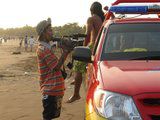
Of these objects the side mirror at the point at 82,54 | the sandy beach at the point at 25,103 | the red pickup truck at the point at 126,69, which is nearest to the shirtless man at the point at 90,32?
the sandy beach at the point at 25,103

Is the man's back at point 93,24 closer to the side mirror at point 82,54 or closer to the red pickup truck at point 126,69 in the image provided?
the red pickup truck at point 126,69

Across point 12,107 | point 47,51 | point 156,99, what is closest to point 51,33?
point 47,51

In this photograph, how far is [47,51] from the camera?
686cm

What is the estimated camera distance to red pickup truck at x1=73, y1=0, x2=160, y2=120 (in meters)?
4.49

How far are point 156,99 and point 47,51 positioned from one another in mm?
2691

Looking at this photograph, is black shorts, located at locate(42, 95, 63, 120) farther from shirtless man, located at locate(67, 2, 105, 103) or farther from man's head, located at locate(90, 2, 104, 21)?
man's head, located at locate(90, 2, 104, 21)

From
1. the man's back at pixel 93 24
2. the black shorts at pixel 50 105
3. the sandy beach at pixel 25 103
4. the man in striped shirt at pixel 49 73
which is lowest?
the sandy beach at pixel 25 103

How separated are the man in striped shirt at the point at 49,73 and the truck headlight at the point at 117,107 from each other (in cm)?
226

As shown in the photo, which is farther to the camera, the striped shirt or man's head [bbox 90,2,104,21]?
man's head [bbox 90,2,104,21]

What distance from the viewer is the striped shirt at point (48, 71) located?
6.86 metres

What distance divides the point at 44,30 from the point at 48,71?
584mm

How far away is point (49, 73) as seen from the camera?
6910 millimetres

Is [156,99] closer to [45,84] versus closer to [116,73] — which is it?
[116,73]

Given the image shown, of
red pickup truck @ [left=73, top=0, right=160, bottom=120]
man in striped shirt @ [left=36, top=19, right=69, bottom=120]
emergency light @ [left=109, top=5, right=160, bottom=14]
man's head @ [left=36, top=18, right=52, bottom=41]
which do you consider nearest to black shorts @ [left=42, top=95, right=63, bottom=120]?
man in striped shirt @ [left=36, top=19, right=69, bottom=120]
